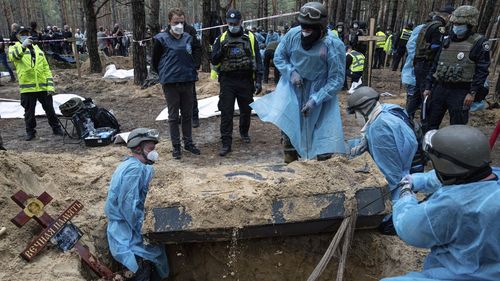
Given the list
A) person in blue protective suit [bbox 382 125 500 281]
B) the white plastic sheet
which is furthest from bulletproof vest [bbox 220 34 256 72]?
the white plastic sheet

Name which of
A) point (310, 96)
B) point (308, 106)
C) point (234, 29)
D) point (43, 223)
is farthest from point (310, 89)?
point (43, 223)

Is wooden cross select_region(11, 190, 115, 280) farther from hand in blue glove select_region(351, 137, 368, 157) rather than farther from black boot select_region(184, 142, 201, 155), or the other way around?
black boot select_region(184, 142, 201, 155)

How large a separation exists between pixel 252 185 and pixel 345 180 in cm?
74

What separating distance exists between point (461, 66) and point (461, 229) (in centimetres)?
355

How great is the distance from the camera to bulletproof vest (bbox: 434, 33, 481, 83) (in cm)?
493

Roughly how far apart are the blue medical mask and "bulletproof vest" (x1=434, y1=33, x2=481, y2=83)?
0.37 ft

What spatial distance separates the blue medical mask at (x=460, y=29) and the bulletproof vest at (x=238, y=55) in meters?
2.66

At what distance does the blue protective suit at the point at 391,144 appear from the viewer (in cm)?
324

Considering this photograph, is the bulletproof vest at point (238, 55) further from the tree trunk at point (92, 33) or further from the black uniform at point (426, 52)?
the tree trunk at point (92, 33)

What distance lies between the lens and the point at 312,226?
10.4ft

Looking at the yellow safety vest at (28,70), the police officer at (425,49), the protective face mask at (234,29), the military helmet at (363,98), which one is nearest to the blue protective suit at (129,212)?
the military helmet at (363,98)

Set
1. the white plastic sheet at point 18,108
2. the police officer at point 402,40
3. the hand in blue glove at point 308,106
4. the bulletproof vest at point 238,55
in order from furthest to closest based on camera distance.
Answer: the police officer at point 402,40
the white plastic sheet at point 18,108
the bulletproof vest at point 238,55
the hand in blue glove at point 308,106

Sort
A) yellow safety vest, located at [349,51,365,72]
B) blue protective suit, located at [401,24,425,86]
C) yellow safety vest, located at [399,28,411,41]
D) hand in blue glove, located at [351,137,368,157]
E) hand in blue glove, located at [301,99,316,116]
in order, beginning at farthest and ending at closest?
yellow safety vest, located at [399,28,411,41], yellow safety vest, located at [349,51,365,72], blue protective suit, located at [401,24,425,86], hand in blue glove, located at [301,99,316,116], hand in blue glove, located at [351,137,368,157]

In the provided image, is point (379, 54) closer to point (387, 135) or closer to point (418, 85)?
point (418, 85)
